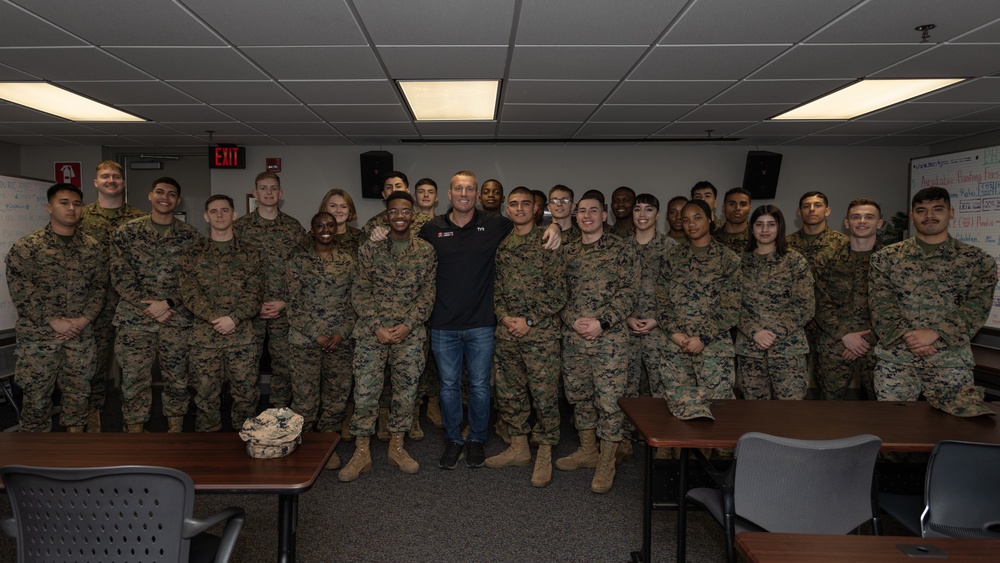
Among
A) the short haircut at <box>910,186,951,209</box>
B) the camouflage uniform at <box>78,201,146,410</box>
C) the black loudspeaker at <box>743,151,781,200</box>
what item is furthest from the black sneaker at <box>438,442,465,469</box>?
the black loudspeaker at <box>743,151,781,200</box>

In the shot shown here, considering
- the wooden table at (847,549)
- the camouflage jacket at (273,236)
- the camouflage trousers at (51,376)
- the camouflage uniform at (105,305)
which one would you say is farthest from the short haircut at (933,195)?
the camouflage trousers at (51,376)

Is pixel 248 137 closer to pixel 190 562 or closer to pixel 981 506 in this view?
pixel 190 562

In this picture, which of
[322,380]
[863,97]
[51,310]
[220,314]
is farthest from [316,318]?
[863,97]

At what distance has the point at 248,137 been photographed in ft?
18.3

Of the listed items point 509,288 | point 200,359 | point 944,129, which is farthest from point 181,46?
point 944,129

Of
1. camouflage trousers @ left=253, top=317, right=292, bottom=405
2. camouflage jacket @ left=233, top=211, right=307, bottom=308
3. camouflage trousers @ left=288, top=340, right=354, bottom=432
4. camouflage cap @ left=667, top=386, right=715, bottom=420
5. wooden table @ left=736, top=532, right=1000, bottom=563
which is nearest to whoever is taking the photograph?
wooden table @ left=736, top=532, right=1000, bottom=563

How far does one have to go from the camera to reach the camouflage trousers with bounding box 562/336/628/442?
3355mm

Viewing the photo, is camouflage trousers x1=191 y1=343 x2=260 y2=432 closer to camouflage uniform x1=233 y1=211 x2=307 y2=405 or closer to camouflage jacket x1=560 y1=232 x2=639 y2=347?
camouflage uniform x1=233 y1=211 x2=307 y2=405

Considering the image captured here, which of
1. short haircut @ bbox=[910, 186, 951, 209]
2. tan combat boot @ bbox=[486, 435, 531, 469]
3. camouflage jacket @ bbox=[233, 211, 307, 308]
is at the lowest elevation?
tan combat boot @ bbox=[486, 435, 531, 469]

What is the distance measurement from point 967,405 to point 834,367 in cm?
168

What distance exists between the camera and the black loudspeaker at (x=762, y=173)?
5984mm

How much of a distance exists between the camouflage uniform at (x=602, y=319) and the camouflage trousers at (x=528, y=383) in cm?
12

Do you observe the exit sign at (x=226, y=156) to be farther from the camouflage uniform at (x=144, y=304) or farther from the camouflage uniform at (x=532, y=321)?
the camouflage uniform at (x=532, y=321)

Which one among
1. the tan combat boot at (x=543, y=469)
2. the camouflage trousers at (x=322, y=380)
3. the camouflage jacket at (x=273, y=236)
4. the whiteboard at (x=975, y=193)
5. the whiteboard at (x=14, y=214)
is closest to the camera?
the tan combat boot at (x=543, y=469)
